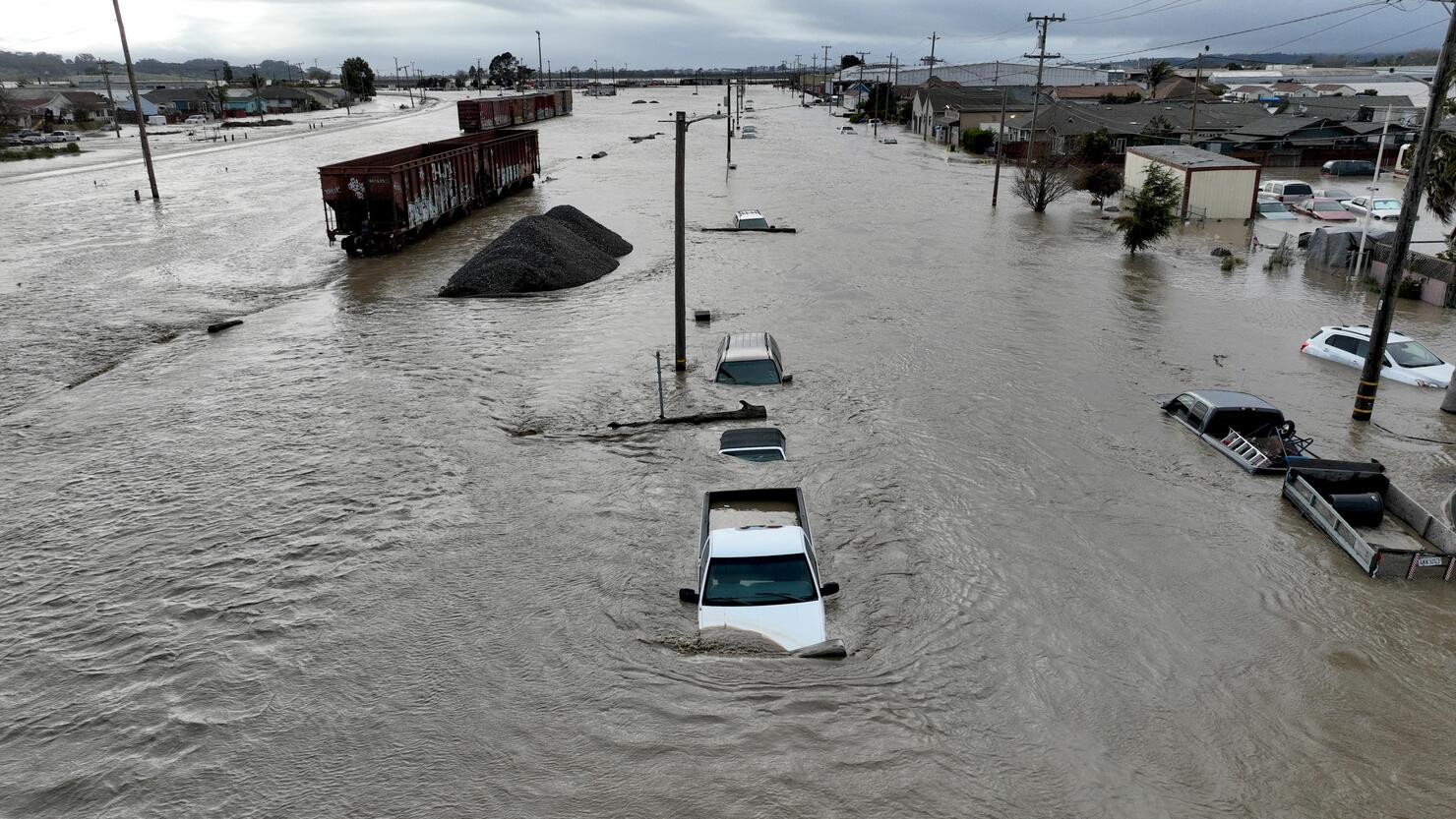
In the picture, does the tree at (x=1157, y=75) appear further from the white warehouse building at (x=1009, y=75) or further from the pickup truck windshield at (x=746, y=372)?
the pickup truck windshield at (x=746, y=372)

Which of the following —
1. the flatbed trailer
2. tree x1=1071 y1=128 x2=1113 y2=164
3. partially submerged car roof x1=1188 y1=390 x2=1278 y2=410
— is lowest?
the flatbed trailer

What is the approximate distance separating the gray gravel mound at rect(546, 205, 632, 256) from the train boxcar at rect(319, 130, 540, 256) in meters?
5.75

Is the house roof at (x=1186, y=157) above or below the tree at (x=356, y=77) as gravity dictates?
below

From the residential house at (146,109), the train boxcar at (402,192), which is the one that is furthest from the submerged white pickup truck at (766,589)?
the residential house at (146,109)

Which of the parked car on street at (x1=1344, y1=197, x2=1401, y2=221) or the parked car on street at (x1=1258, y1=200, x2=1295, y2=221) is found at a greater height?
the parked car on street at (x1=1344, y1=197, x2=1401, y2=221)

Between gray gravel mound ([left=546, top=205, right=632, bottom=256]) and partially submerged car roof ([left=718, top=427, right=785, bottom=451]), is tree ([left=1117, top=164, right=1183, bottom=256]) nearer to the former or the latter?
gray gravel mound ([left=546, top=205, right=632, bottom=256])

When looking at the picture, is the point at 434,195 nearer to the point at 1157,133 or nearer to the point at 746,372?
the point at 746,372

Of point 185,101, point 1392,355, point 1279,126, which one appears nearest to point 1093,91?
point 1279,126

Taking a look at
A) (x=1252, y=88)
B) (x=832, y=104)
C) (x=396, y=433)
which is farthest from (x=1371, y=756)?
(x=832, y=104)

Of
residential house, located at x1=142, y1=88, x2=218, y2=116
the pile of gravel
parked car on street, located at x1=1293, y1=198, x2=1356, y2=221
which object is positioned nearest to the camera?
the pile of gravel

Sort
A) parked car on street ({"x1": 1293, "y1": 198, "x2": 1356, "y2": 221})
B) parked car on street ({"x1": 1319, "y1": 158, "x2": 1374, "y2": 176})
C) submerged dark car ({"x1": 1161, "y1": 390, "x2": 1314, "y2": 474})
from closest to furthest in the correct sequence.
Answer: submerged dark car ({"x1": 1161, "y1": 390, "x2": 1314, "y2": 474}), parked car on street ({"x1": 1293, "y1": 198, "x2": 1356, "y2": 221}), parked car on street ({"x1": 1319, "y1": 158, "x2": 1374, "y2": 176})

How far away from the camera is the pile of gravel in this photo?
2878 centimetres

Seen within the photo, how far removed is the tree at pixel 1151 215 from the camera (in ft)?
115

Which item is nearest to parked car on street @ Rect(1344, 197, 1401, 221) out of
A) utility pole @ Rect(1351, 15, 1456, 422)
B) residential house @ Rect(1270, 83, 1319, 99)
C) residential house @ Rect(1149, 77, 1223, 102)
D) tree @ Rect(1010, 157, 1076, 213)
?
tree @ Rect(1010, 157, 1076, 213)
